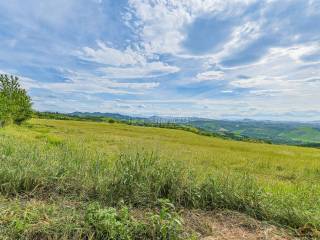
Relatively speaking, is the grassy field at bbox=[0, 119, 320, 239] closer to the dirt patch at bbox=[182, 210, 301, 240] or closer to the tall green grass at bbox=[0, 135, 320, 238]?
the tall green grass at bbox=[0, 135, 320, 238]

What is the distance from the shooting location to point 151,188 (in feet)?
13.8

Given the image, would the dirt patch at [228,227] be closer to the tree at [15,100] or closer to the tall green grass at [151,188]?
the tall green grass at [151,188]

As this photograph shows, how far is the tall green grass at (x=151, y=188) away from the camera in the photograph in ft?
13.1

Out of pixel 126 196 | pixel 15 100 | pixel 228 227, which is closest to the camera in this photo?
pixel 228 227

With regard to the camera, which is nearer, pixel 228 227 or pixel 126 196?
pixel 228 227

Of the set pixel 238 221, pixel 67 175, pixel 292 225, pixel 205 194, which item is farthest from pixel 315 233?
pixel 67 175

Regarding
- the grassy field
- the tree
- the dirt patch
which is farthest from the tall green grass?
the tree

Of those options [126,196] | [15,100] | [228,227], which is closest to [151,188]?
[126,196]

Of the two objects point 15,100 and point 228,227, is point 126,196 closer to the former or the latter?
point 228,227

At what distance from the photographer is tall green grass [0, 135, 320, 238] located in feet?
13.1

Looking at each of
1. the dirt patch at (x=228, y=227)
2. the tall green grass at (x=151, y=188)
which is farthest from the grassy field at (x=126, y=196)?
the dirt patch at (x=228, y=227)

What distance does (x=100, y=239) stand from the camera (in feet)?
9.58

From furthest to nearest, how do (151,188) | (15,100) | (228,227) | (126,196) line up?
(15,100)
(151,188)
(126,196)
(228,227)

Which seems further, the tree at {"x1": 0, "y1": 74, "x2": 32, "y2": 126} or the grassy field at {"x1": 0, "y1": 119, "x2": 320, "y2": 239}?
the tree at {"x1": 0, "y1": 74, "x2": 32, "y2": 126}
